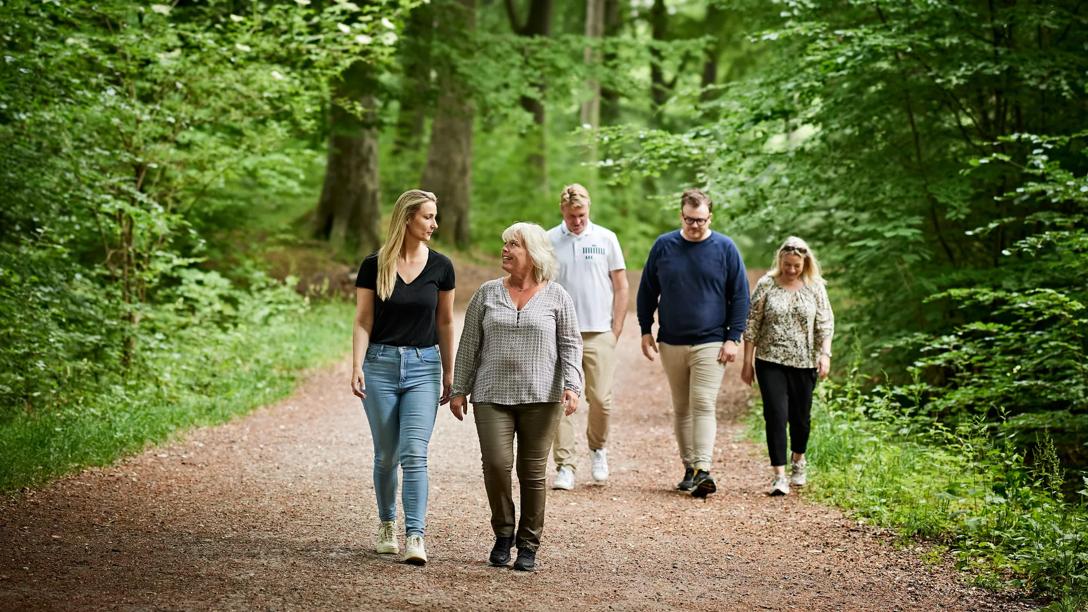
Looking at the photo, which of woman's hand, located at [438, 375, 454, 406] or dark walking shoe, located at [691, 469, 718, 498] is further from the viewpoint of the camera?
dark walking shoe, located at [691, 469, 718, 498]

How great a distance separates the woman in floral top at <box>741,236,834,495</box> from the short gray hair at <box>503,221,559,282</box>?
2715 mm

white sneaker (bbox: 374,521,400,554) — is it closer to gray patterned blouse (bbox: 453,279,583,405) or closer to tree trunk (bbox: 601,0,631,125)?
gray patterned blouse (bbox: 453,279,583,405)

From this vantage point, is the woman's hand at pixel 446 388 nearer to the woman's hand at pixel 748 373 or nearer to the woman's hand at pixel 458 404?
the woman's hand at pixel 458 404

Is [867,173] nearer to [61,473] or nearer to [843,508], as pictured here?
[843,508]

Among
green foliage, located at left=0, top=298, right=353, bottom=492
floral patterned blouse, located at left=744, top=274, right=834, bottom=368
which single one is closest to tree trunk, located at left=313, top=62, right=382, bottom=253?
green foliage, located at left=0, top=298, right=353, bottom=492

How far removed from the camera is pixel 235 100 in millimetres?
11562

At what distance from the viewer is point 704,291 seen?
777 centimetres

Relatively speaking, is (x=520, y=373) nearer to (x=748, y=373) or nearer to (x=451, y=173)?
(x=748, y=373)

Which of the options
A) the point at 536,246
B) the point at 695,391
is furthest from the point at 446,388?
the point at 695,391

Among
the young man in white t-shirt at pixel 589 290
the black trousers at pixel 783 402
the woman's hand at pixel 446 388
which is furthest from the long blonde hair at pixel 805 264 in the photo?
the woman's hand at pixel 446 388

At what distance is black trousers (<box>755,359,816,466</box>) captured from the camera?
26.1 feet

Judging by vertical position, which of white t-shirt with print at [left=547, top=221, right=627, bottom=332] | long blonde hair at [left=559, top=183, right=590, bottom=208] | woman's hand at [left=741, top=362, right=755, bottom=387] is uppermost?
long blonde hair at [left=559, top=183, right=590, bottom=208]

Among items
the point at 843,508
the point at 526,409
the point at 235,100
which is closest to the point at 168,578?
the point at 526,409

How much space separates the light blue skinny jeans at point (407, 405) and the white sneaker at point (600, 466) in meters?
2.69
